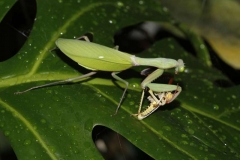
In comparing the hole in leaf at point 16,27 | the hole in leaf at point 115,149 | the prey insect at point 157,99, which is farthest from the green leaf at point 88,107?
the hole in leaf at point 115,149

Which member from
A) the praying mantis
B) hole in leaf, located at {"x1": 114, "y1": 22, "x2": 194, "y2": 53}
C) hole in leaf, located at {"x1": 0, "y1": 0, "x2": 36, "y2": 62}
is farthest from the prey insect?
hole in leaf, located at {"x1": 114, "y1": 22, "x2": 194, "y2": 53}

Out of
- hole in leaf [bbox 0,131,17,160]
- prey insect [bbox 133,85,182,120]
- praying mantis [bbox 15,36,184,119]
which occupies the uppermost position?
praying mantis [bbox 15,36,184,119]

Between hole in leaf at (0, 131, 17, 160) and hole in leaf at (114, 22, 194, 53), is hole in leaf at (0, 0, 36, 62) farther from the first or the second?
hole in leaf at (114, 22, 194, 53)

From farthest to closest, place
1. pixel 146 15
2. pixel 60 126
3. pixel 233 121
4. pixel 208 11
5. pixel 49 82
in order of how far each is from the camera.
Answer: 1. pixel 208 11
2. pixel 146 15
3. pixel 233 121
4. pixel 49 82
5. pixel 60 126

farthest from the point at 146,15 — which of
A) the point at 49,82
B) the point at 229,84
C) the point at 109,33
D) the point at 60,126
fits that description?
the point at 60,126

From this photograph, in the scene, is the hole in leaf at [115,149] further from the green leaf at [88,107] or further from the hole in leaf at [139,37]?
the hole in leaf at [139,37]

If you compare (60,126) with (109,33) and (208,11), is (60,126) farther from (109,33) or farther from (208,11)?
(208,11)

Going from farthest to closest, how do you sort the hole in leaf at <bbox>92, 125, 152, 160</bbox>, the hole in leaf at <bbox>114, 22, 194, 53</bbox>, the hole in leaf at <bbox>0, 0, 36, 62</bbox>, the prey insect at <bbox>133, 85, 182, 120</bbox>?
the hole in leaf at <bbox>114, 22, 194, 53</bbox>
the hole in leaf at <bbox>92, 125, 152, 160</bbox>
the hole in leaf at <bbox>0, 0, 36, 62</bbox>
the prey insect at <bbox>133, 85, 182, 120</bbox>

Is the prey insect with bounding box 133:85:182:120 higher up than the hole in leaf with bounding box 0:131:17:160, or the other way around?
the prey insect with bounding box 133:85:182:120
